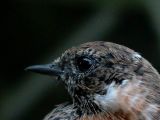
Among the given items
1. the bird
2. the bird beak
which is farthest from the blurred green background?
the bird

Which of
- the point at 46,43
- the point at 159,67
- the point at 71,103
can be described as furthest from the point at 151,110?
the point at 46,43

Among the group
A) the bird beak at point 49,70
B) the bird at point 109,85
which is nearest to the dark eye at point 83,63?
the bird at point 109,85

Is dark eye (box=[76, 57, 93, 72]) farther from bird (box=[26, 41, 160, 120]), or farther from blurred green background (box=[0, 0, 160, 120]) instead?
blurred green background (box=[0, 0, 160, 120])

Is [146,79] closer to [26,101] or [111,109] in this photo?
[111,109]

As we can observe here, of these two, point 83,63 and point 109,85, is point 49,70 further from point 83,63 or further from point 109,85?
point 109,85

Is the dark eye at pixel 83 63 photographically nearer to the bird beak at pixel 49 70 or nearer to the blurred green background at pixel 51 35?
the bird beak at pixel 49 70

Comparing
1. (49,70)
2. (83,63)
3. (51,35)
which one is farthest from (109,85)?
(51,35)
